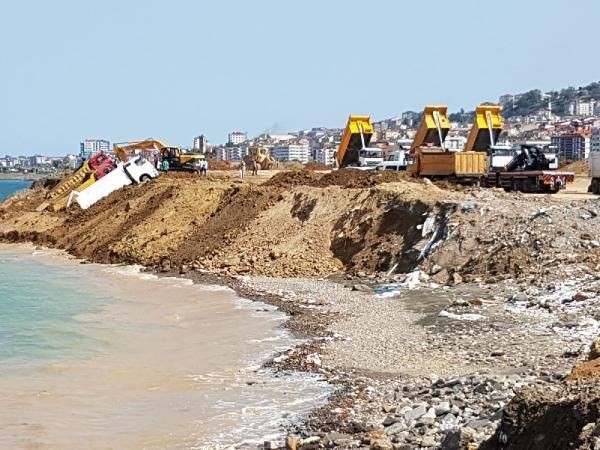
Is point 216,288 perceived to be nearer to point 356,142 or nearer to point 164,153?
point 356,142

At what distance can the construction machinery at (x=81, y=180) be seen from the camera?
43.0 m

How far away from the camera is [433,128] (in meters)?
38.1

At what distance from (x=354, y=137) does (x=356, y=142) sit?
251mm

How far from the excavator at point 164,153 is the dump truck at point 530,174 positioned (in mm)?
19879

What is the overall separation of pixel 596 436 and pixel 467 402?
409cm

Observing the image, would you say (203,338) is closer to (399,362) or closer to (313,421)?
(399,362)

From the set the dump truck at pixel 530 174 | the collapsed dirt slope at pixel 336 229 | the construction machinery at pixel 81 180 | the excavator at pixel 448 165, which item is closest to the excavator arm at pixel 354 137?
the excavator at pixel 448 165

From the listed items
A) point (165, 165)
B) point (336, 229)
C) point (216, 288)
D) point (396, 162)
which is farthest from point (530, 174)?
point (165, 165)

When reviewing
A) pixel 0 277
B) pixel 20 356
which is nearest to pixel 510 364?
pixel 20 356

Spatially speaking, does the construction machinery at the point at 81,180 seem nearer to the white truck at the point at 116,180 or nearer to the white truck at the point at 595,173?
the white truck at the point at 116,180

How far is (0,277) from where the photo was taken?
2753 centimetres

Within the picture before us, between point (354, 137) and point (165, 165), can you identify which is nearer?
point (354, 137)

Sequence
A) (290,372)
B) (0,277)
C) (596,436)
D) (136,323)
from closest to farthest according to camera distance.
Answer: (596,436), (290,372), (136,323), (0,277)

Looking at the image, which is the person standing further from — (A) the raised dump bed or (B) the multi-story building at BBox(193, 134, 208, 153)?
(B) the multi-story building at BBox(193, 134, 208, 153)
